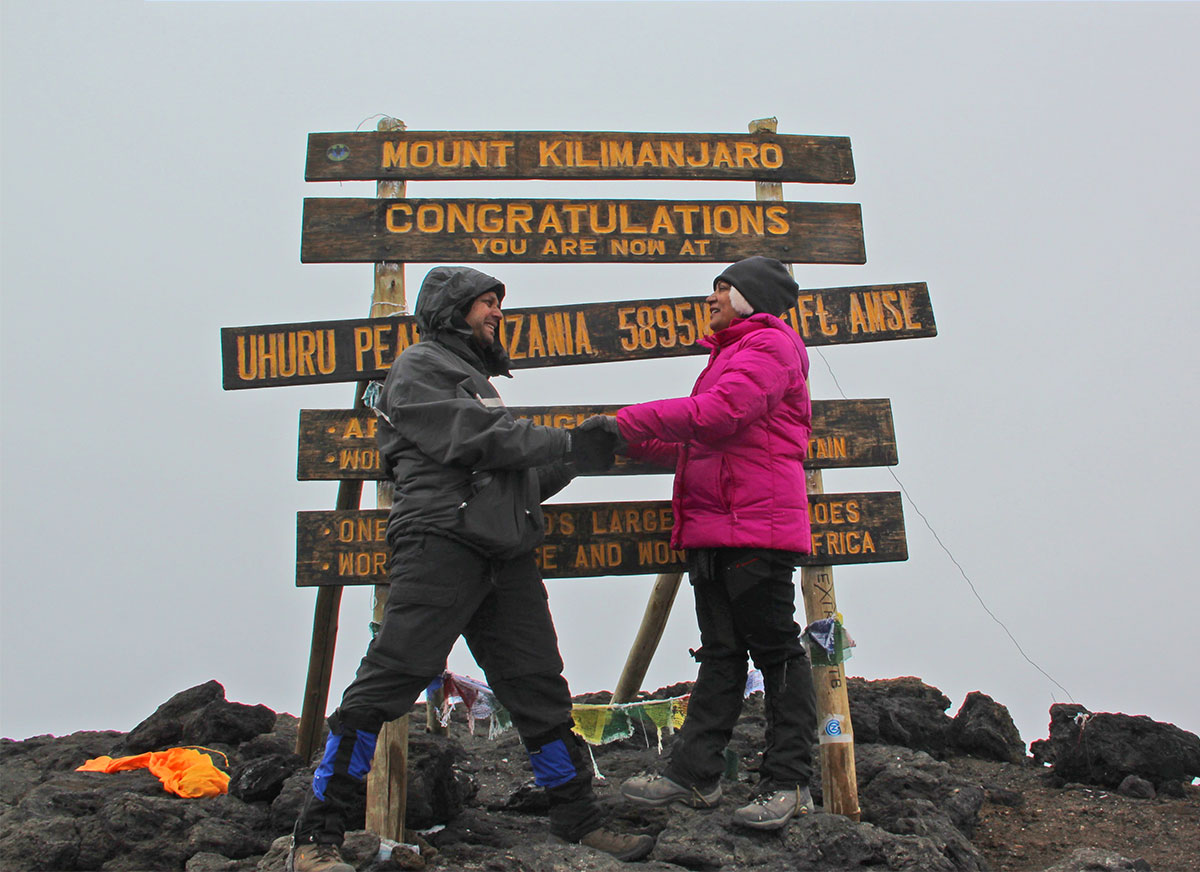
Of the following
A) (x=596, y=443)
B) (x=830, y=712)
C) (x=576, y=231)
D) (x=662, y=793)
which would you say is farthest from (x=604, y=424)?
(x=830, y=712)

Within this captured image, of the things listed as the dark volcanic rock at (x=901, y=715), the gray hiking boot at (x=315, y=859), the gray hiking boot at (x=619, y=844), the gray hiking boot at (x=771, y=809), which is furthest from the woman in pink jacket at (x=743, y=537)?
the dark volcanic rock at (x=901, y=715)

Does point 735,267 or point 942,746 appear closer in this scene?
point 735,267

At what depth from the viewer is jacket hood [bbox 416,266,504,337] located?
4.12m

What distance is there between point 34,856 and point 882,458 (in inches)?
167

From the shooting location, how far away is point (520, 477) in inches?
161

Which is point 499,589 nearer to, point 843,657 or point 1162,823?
point 843,657

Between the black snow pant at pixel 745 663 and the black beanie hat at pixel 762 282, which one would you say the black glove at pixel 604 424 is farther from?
the black beanie hat at pixel 762 282

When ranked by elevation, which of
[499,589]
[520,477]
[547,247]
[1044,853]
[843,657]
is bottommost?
[1044,853]

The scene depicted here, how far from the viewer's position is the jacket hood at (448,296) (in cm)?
412

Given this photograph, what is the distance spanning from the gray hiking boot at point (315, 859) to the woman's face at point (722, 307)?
2651 millimetres

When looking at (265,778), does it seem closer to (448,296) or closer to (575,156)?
(448,296)

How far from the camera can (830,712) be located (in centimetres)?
487

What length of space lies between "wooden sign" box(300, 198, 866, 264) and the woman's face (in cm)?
70

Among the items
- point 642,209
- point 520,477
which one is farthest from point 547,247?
point 520,477
